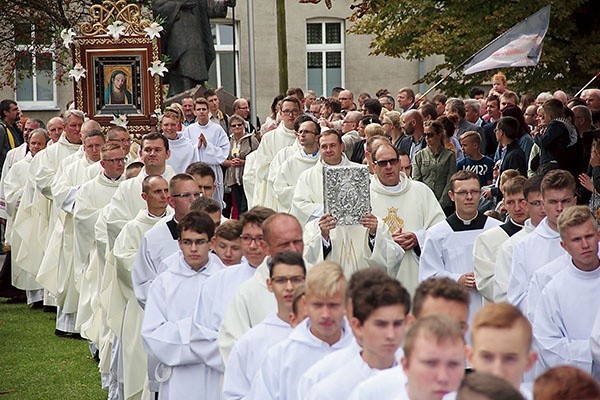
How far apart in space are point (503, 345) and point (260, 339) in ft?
7.79

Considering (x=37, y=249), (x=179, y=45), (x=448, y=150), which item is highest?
(x=179, y=45)

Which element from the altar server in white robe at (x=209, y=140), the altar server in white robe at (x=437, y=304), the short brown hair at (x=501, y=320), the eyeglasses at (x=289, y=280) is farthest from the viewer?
the altar server in white robe at (x=209, y=140)

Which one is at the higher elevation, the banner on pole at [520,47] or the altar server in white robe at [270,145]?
the banner on pole at [520,47]

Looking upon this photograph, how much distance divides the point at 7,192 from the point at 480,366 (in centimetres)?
1303

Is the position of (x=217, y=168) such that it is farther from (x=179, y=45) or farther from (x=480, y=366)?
(x=480, y=366)

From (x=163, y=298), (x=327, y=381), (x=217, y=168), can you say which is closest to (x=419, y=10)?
(x=217, y=168)

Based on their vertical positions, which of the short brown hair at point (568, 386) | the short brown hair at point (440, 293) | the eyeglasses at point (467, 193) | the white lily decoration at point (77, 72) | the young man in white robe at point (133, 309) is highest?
the white lily decoration at point (77, 72)

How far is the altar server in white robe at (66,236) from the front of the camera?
576 inches

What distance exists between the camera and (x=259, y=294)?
27.5 ft

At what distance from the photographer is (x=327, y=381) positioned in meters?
6.30

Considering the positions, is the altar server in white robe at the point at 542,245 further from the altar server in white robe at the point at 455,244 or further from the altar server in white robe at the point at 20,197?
the altar server in white robe at the point at 20,197

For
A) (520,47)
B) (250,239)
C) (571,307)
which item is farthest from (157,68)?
(571,307)

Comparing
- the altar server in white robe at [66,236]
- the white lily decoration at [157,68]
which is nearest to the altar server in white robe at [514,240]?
the altar server in white robe at [66,236]

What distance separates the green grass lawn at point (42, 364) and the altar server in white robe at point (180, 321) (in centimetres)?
286
